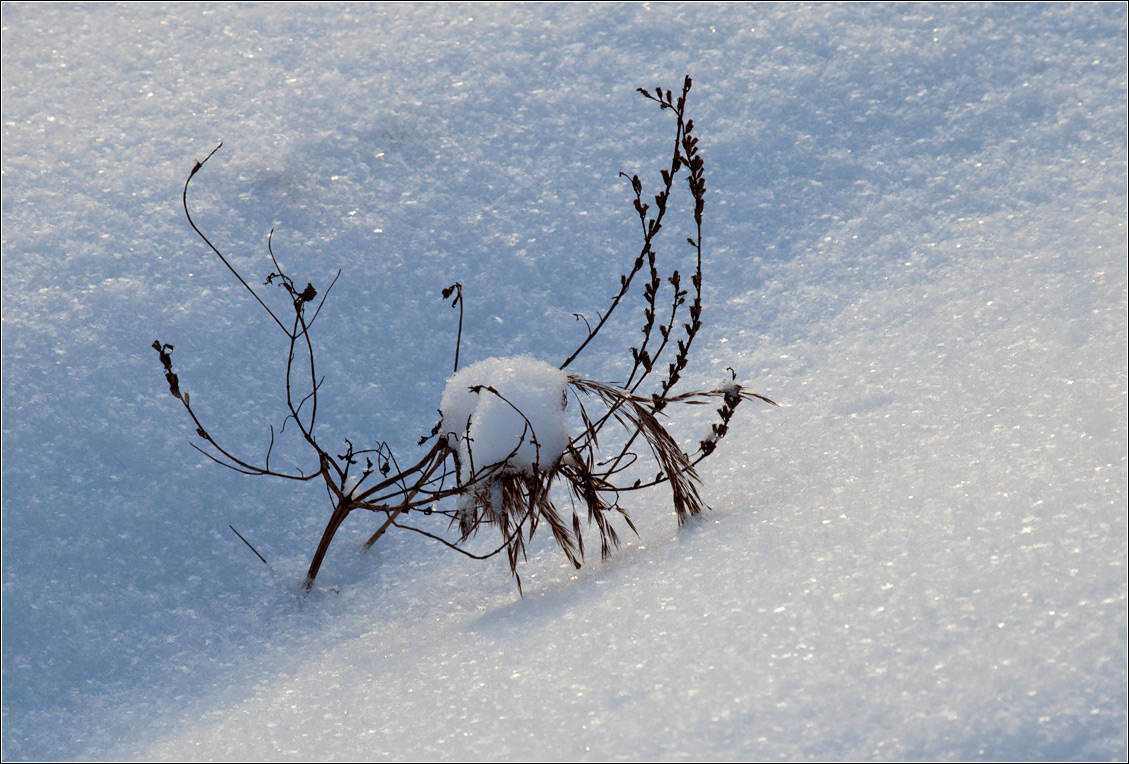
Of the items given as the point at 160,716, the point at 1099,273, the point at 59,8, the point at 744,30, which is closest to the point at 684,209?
the point at 744,30

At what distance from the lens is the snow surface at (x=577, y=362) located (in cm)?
132

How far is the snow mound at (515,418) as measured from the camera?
1720 mm

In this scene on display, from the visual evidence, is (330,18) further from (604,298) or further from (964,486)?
(964,486)

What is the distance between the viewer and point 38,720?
1.74 metres

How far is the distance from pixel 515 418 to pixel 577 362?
0.64 meters

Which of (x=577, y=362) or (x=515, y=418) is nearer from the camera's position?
(x=515, y=418)

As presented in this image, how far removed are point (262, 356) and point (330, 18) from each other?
145cm

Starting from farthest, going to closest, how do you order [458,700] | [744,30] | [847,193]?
[744,30]
[847,193]
[458,700]

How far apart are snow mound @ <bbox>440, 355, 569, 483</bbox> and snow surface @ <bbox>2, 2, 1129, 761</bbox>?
234 mm

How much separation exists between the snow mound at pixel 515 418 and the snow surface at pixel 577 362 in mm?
234

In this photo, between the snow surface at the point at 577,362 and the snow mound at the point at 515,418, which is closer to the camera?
the snow surface at the point at 577,362

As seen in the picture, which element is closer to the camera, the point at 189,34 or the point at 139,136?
the point at 139,136

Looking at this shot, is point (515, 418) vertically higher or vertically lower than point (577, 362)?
lower

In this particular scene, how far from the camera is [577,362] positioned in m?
2.34
